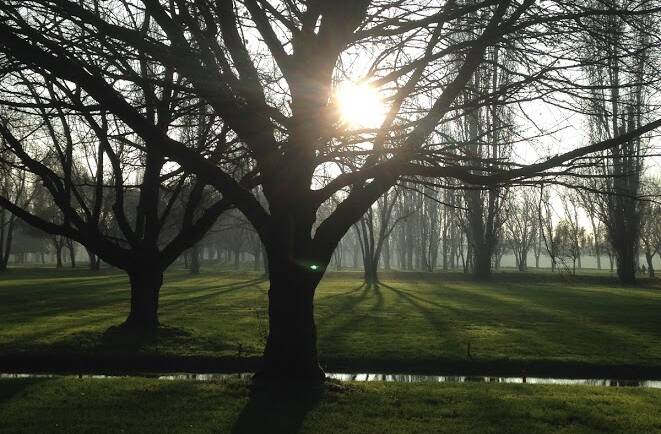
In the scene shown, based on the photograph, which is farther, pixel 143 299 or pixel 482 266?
pixel 482 266

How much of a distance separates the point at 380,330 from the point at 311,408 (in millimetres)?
9131

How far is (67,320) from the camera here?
16.5 m

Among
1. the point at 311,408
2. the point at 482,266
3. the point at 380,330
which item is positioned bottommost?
the point at 380,330

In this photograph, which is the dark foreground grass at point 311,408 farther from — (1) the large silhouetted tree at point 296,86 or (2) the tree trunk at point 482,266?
(2) the tree trunk at point 482,266

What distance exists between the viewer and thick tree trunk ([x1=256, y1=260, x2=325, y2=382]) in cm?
789

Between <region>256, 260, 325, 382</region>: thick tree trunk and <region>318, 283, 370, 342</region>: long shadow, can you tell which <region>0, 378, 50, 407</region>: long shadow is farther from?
<region>318, 283, 370, 342</region>: long shadow

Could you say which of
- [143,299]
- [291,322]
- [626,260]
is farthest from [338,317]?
[626,260]

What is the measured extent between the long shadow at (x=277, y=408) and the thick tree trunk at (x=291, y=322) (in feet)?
0.73

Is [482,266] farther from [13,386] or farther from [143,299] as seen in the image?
[13,386]

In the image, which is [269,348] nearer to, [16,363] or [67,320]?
[16,363]

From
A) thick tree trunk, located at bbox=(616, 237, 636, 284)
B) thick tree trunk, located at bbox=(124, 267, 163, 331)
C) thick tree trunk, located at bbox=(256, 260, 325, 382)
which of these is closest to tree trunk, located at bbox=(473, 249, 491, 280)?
thick tree trunk, located at bbox=(616, 237, 636, 284)

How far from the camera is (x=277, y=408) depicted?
275 inches

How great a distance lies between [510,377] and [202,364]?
599 centimetres

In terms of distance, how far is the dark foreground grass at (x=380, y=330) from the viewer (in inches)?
479
